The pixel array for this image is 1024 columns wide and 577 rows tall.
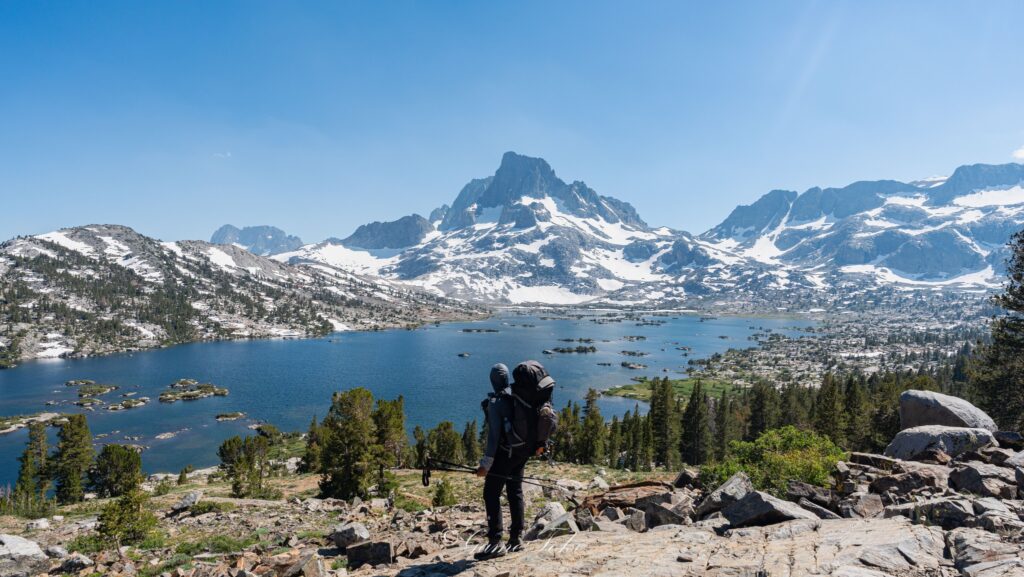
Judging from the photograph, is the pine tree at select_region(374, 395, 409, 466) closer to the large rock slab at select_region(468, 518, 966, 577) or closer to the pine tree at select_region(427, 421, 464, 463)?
the large rock slab at select_region(468, 518, 966, 577)

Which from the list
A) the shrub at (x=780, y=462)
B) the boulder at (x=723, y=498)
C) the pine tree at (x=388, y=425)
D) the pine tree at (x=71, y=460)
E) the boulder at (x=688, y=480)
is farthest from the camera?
the pine tree at (x=71, y=460)

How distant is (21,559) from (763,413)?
93.3 meters

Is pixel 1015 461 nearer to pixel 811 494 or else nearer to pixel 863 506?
pixel 863 506

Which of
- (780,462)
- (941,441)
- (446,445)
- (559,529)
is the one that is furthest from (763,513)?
(446,445)

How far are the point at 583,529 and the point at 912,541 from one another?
6348mm

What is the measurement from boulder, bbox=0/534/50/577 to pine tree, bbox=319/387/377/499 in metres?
17.7

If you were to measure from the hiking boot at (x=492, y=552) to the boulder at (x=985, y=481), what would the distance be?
11.4 metres

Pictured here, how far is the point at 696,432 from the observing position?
250 feet

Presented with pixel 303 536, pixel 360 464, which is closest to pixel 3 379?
pixel 360 464

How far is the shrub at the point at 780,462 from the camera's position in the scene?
13789 mm

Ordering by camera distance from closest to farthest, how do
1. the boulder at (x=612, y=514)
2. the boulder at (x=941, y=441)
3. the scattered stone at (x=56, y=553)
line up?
the boulder at (x=612, y=514) < the scattered stone at (x=56, y=553) < the boulder at (x=941, y=441)

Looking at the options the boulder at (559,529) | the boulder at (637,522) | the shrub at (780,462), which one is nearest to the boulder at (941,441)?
the shrub at (780,462)

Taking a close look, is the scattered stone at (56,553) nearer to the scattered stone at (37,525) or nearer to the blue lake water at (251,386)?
the scattered stone at (37,525)

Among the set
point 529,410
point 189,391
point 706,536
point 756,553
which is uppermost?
point 529,410
